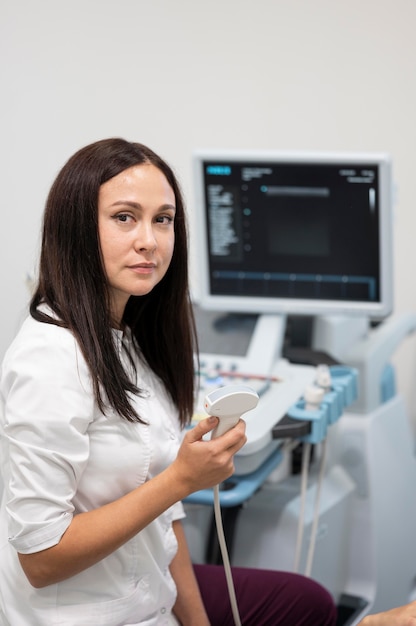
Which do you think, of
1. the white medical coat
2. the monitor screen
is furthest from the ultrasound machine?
the white medical coat

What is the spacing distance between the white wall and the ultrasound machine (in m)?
0.61

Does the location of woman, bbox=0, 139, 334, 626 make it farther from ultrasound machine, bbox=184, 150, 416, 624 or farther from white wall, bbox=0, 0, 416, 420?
white wall, bbox=0, 0, 416, 420

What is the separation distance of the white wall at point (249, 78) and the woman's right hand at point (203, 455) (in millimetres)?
1308

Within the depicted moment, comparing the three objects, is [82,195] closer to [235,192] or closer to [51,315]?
[51,315]

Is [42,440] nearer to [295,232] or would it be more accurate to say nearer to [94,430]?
[94,430]

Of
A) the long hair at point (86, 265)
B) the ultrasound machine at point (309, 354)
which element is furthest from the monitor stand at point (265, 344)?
the long hair at point (86, 265)

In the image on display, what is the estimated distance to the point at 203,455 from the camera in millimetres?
1112

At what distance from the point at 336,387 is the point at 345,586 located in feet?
1.96

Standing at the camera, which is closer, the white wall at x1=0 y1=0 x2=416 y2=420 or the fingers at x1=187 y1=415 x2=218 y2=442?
the fingers at x1=187 y1=415 x2=218 y2=442

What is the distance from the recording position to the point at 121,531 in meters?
1.11

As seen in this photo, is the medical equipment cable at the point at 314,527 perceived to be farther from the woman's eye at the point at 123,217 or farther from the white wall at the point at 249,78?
the white wall at the point at 249,78

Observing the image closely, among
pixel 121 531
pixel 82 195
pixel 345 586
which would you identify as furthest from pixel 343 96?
pixel 121 531

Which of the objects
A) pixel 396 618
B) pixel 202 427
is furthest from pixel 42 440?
pixel 396 618

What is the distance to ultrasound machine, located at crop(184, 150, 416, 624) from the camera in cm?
180
